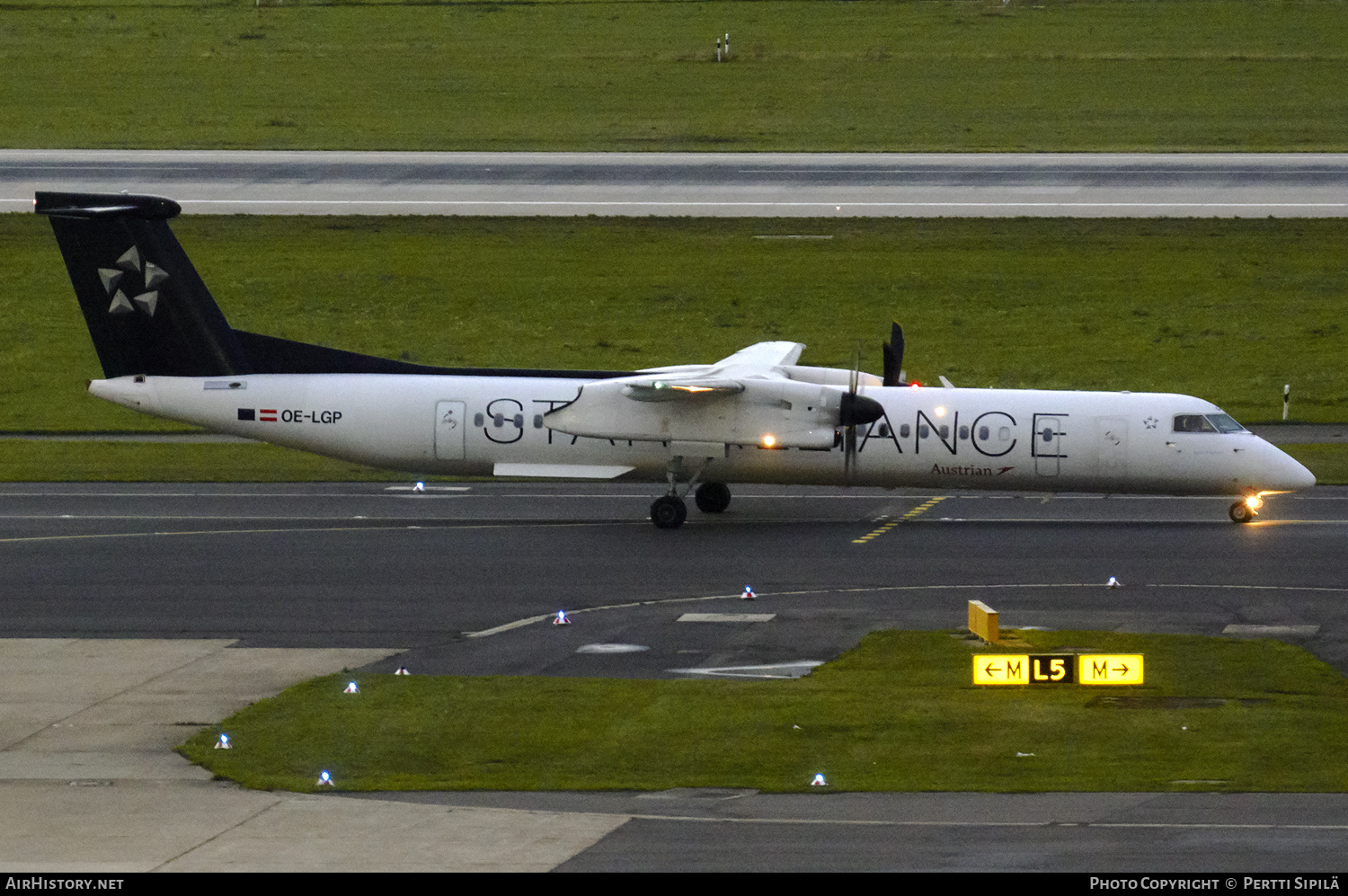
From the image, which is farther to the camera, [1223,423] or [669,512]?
[1223,423]

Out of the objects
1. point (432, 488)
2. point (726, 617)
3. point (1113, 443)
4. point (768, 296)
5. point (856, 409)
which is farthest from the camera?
point (768, 296)

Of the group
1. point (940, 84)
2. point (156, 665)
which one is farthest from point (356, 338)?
point (940, 84)

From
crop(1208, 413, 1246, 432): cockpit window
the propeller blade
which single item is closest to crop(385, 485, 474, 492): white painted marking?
the propeller blade

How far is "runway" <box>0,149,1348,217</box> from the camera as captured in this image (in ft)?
200

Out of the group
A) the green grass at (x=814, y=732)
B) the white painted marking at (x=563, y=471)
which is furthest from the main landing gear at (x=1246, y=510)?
the white painted marking at (x=563, y=471)

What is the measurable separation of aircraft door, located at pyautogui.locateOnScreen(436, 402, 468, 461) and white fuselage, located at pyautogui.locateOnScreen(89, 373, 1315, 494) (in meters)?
0.02

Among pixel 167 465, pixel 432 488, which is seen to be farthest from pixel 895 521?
pixel 167 465

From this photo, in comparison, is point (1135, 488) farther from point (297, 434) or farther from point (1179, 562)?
point (297, 434)

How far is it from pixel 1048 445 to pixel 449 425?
11935 millimetres

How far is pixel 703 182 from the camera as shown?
6462cm

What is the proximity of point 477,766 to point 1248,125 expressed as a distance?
62.1 metres

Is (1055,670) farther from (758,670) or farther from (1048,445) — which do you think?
(1048,445)

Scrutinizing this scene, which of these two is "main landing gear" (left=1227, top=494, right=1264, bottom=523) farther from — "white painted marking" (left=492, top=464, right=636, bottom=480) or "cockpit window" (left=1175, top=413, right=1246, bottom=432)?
"white painted marking" (left=492, top=464, right=636, bottom=480)

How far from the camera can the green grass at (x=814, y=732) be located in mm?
19359
